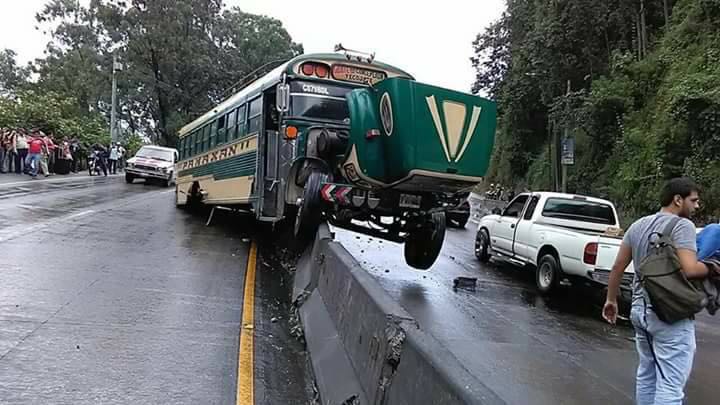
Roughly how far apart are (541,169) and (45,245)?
3148 centimetres

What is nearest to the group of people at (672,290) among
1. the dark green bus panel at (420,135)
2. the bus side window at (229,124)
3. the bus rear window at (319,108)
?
the dark green bus panel at (420,135)

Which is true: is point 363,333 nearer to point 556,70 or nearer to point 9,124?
point 556,70

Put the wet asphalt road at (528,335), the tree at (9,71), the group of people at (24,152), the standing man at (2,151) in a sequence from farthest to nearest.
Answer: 1. the tree at (9,71)
2. the standing man at (2,151)
3. the group of people at (24,152)
4. the wet asphalt road at (528,335)

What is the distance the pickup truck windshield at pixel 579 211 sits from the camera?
12.2m

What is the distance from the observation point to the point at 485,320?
29.1ft

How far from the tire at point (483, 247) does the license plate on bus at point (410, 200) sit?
18.4 feet

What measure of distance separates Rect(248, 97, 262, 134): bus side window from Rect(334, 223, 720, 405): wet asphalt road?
3328mm

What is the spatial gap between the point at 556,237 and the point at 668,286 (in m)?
6.80

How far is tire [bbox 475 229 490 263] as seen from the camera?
47.6 ft

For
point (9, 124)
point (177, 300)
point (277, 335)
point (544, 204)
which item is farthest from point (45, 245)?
point (9, 124)

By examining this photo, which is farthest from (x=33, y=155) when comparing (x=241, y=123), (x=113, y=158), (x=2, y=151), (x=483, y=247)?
(x=483, y=247)

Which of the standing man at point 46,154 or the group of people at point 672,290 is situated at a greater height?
the standing man at point 46,154

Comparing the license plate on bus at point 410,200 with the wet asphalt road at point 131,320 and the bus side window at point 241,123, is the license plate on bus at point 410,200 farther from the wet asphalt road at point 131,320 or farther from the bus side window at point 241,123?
the bus side window at point 241,123

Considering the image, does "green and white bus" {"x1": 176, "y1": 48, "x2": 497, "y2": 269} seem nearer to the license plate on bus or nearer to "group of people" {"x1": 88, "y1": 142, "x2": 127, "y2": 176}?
the license plate on bus
